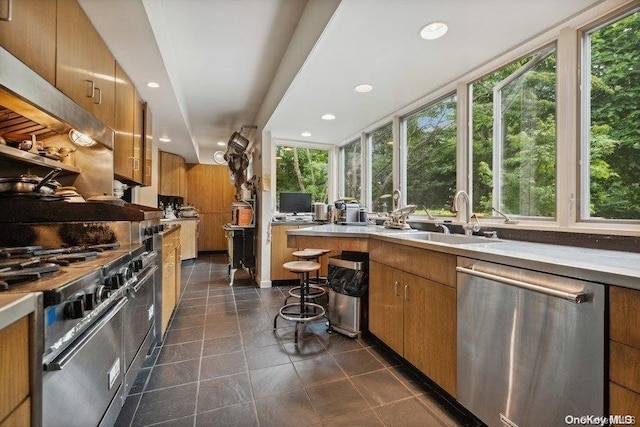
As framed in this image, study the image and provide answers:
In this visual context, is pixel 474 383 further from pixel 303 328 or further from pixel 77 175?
pixel 77 175

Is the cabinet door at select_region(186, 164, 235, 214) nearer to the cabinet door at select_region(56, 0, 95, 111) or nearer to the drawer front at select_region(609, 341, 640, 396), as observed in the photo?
the cabinet door at select_region(56, 0, 95, 111)

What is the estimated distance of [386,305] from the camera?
2.01 metres

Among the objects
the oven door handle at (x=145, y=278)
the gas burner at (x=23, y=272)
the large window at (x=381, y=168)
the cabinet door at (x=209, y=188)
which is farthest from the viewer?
the cabinet door at (x=209, y=188)

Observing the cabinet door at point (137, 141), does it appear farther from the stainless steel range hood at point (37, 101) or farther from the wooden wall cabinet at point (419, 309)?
the wooden wall cabinet at point (419, 309)

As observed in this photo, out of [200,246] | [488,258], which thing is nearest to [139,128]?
[488,258]

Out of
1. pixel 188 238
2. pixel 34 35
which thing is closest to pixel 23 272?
pixel 34 35

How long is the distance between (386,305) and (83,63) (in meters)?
2.50

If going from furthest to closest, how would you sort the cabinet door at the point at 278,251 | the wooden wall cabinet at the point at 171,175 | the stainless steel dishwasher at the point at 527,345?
the wooden wall cabinet at the point at 171,175
the cabinet door at the point at 278,251
the stainless steel dishwasher at the point at 527,345

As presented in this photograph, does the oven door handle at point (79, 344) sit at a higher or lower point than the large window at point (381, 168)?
lower

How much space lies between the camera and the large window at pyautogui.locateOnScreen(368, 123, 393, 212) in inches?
137

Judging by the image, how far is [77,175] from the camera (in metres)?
1.85

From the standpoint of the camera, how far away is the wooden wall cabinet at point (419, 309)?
1.48 metres

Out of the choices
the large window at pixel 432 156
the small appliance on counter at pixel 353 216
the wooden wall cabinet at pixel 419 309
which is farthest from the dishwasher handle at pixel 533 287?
the small appliance on counter at pixel 353 216

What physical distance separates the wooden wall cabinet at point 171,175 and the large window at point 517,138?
5.62 metres
